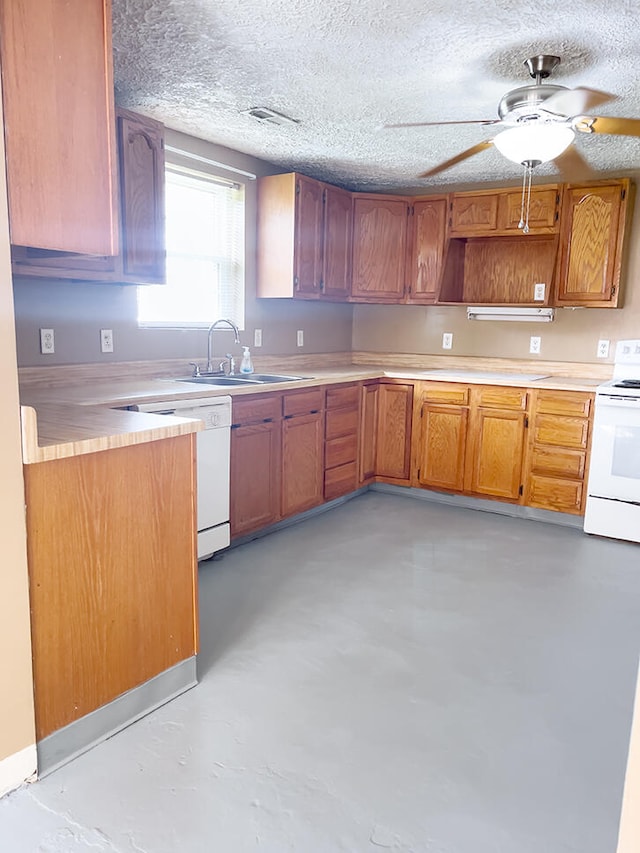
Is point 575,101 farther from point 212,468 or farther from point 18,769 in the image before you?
point 18,769

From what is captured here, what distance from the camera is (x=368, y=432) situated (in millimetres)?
4637

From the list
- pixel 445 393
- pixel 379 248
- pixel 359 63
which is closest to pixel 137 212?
pixel 359 63

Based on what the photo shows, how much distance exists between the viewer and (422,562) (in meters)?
3.42

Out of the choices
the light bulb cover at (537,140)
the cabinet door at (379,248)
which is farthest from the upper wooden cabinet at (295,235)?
the light bulb cover at (537,140)

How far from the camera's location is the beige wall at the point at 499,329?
171 inches

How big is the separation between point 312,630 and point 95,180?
73.8 inches

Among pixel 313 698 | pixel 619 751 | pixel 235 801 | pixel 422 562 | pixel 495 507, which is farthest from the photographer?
pixel 495 507

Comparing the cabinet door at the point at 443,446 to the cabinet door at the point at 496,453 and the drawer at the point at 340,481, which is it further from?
the drawer at the point at 340,481

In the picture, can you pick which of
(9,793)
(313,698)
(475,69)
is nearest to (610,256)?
(475,69)

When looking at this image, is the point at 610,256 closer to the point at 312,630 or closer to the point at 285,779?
the point at 312,630

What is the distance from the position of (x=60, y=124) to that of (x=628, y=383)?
137 inches

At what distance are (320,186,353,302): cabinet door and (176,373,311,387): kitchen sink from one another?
0.87 metres

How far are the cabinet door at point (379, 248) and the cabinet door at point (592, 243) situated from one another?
1.19 meters

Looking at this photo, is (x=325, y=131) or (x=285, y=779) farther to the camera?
(x=325, y=131)
